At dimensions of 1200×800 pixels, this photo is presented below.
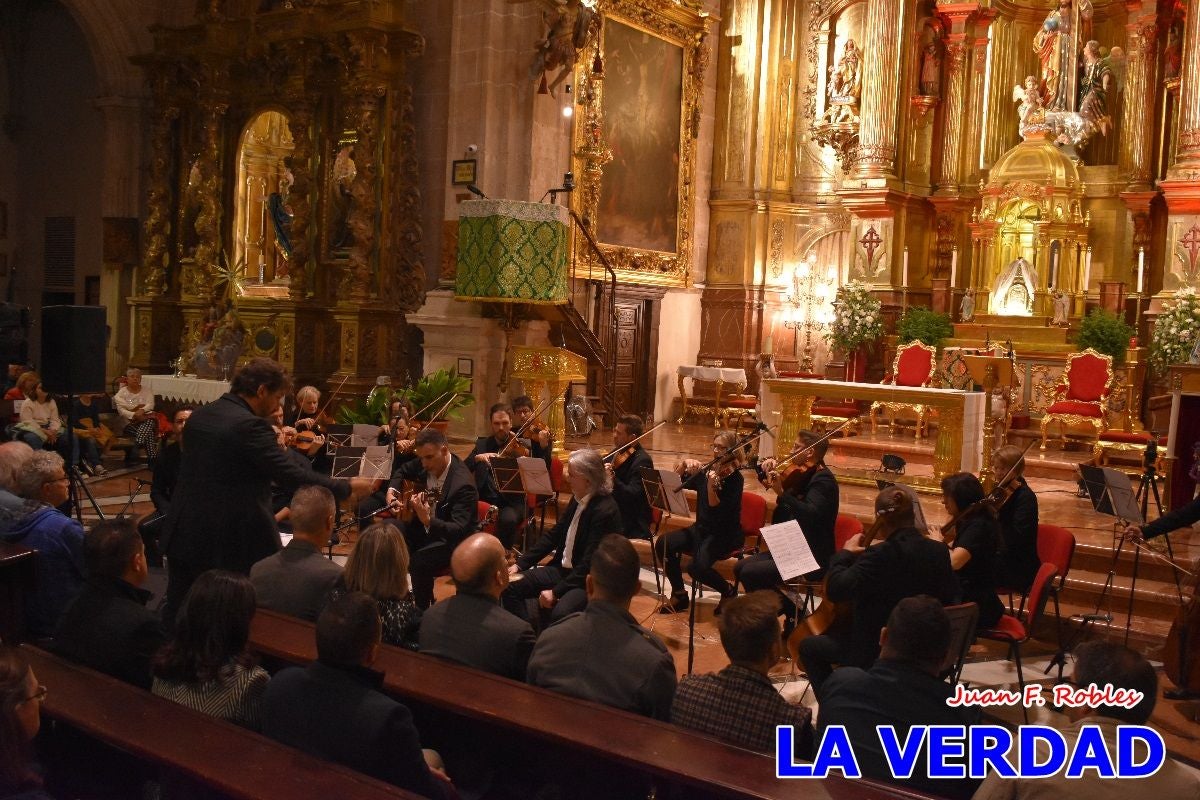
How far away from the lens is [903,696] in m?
3.23

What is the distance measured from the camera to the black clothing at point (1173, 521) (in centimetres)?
591

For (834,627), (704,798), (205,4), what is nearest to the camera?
(704,798)

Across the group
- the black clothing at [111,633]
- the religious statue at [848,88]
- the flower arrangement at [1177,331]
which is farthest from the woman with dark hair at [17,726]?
the religious statue at [848,88]

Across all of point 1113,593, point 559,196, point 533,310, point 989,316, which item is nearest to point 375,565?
point 1113,593

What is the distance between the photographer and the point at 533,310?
501 inches

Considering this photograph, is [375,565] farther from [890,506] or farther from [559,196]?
[559,196]

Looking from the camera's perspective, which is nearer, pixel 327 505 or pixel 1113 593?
pixel 327 505

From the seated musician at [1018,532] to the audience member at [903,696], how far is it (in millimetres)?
3021

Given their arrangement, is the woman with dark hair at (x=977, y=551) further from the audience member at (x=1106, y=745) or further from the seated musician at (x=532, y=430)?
the seated musician at (x=532, y=430)

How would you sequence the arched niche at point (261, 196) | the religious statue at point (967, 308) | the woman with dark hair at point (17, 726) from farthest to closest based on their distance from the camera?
the religious statue at point (967, 308) < the arched niche at point (261, 196) < the woman with dark hair at point (17, 726)

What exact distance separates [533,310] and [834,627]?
798cm

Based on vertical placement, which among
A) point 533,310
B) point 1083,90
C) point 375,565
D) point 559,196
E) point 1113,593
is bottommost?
point 1113,593

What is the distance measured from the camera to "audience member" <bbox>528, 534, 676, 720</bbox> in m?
3.43

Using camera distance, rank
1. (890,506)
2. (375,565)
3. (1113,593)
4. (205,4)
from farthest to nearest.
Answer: (205,4)
(1113,593)
(890,506)
(375,565)
